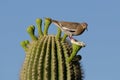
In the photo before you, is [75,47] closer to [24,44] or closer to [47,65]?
[47,65]

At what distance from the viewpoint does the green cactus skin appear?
10269 millimetres

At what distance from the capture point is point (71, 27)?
10.6 m

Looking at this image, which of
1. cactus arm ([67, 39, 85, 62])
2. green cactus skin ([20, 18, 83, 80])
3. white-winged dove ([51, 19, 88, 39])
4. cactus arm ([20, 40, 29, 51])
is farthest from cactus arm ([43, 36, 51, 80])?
cactus arm ([20, 40, 29, 51])

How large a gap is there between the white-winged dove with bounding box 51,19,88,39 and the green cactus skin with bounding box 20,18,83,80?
11 centimetres

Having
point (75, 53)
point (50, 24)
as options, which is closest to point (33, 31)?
point (50, 24)

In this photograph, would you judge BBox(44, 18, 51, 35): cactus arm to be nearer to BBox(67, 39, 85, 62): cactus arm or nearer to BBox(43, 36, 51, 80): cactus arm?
BBox(43, 36, 51, 80): cactus arm

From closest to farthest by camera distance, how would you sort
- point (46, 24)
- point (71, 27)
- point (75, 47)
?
point (75, 47) → point (71, 27) → point (46, 24)

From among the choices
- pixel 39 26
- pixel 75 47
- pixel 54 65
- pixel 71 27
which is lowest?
pixel 54 65

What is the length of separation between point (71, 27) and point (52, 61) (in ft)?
2.63

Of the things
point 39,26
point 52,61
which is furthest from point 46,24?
point 52,61

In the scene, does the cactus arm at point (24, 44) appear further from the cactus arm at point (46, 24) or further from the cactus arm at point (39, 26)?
the cactus arm at point (46, 24)

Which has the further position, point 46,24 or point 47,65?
point 46,24

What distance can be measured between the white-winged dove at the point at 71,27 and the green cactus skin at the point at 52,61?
11 centimetres

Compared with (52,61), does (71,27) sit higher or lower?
higher
